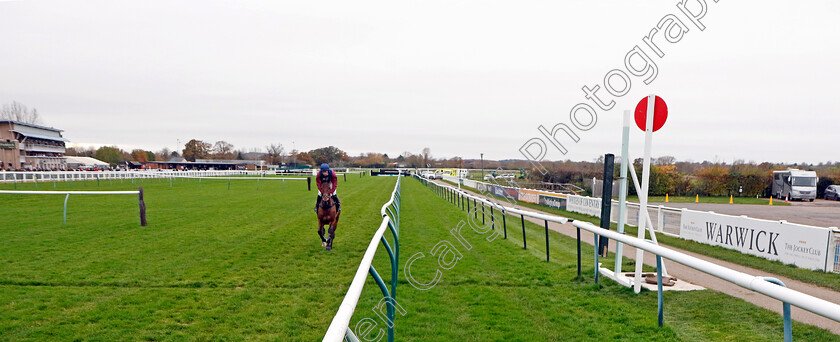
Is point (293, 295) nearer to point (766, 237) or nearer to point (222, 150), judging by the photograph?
point (766, 237)

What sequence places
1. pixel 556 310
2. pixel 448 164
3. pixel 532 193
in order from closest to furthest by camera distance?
1. pixel 556 310
2. pixel 532 193
3. pixel 448 164

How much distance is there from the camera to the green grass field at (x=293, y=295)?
4.21 meters

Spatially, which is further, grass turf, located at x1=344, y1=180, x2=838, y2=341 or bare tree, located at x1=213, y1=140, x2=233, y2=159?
bare tree, located at x1=213, y1=140, x2=233, y2=159

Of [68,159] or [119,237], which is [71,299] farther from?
[68,159]

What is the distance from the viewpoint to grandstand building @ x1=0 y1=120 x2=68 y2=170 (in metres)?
59.7

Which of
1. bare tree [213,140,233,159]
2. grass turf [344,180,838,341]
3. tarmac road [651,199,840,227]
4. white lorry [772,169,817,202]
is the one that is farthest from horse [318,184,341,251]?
bare tree [213,140,233,159]

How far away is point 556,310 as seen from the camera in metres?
4.80

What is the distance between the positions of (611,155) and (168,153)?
154 meters

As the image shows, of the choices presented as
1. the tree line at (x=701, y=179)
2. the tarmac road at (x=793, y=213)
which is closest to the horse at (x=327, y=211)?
the tarmac road at (x=793, y=213)

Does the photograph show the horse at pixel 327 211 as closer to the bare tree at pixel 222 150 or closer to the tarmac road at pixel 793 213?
the tarmac road at pixel 793 213

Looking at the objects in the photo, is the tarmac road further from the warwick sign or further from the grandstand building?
the grandstand building

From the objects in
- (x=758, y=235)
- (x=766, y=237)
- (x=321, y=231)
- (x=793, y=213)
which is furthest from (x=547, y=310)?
(x=793, y=213)

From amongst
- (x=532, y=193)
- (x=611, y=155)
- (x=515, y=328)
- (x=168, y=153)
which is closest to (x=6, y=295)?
(x=515, y=328)

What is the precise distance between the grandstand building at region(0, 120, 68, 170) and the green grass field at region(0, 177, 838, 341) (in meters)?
63.4
